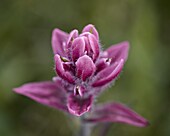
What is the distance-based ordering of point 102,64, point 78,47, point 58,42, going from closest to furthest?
1. point 78,47
2. point 102,64
3. point 58,42

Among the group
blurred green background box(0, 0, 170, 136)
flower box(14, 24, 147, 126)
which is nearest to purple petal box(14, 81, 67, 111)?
flower box(14, 24, 147, 126)

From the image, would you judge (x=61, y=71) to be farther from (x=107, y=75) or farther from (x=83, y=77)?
(x=107, y=75)

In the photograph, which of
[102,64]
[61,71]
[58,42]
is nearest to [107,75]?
[102,64]

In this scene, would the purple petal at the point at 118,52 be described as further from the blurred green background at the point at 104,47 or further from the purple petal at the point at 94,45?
the blurred green background at the point at 104,47

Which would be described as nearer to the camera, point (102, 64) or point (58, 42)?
point (102, 64)

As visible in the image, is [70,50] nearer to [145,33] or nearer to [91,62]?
[91,62]

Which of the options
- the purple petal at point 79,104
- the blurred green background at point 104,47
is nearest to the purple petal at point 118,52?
the purple petal at point 79,104
